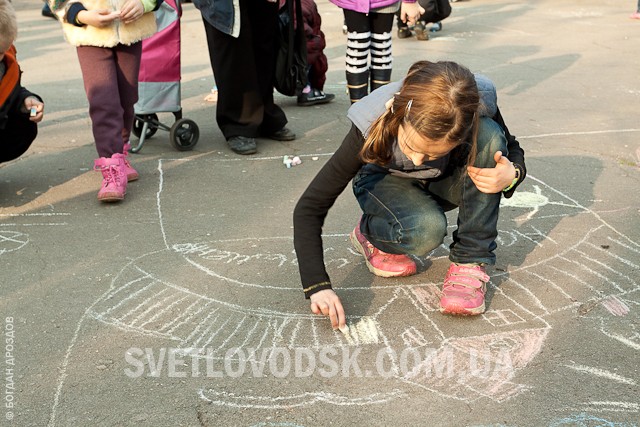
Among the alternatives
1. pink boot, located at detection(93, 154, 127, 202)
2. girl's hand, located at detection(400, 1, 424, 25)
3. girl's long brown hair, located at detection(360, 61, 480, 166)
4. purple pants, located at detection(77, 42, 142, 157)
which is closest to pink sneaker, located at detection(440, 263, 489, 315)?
girl's long brown hair, located at detection(360, 61, 480, 166)

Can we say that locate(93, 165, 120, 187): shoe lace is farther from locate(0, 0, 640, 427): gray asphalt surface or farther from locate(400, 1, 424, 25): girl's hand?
locate(400, 1, 424, 25): girl's hand

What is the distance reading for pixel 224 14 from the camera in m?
4.29

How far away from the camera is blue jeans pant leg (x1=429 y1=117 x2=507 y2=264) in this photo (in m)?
2.66

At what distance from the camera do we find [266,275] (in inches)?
119

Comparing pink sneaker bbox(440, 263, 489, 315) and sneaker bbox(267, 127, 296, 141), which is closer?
pink sneaker bbox(440, 263, 489, 315)

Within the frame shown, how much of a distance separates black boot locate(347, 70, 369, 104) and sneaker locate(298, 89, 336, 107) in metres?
0.80

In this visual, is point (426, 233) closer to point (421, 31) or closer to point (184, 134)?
point (184, 134)

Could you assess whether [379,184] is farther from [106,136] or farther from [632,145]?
[632,145]

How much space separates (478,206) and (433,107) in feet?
1.79

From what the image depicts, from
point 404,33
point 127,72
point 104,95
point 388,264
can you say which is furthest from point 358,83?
point 404,33

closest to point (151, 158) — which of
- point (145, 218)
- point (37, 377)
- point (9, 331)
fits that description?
point (145, 218)

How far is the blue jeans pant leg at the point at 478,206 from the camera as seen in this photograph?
105 inches

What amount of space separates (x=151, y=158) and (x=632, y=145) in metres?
2.68

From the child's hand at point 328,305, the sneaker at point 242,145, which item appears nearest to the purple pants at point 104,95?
the sneaker at point 242,145
